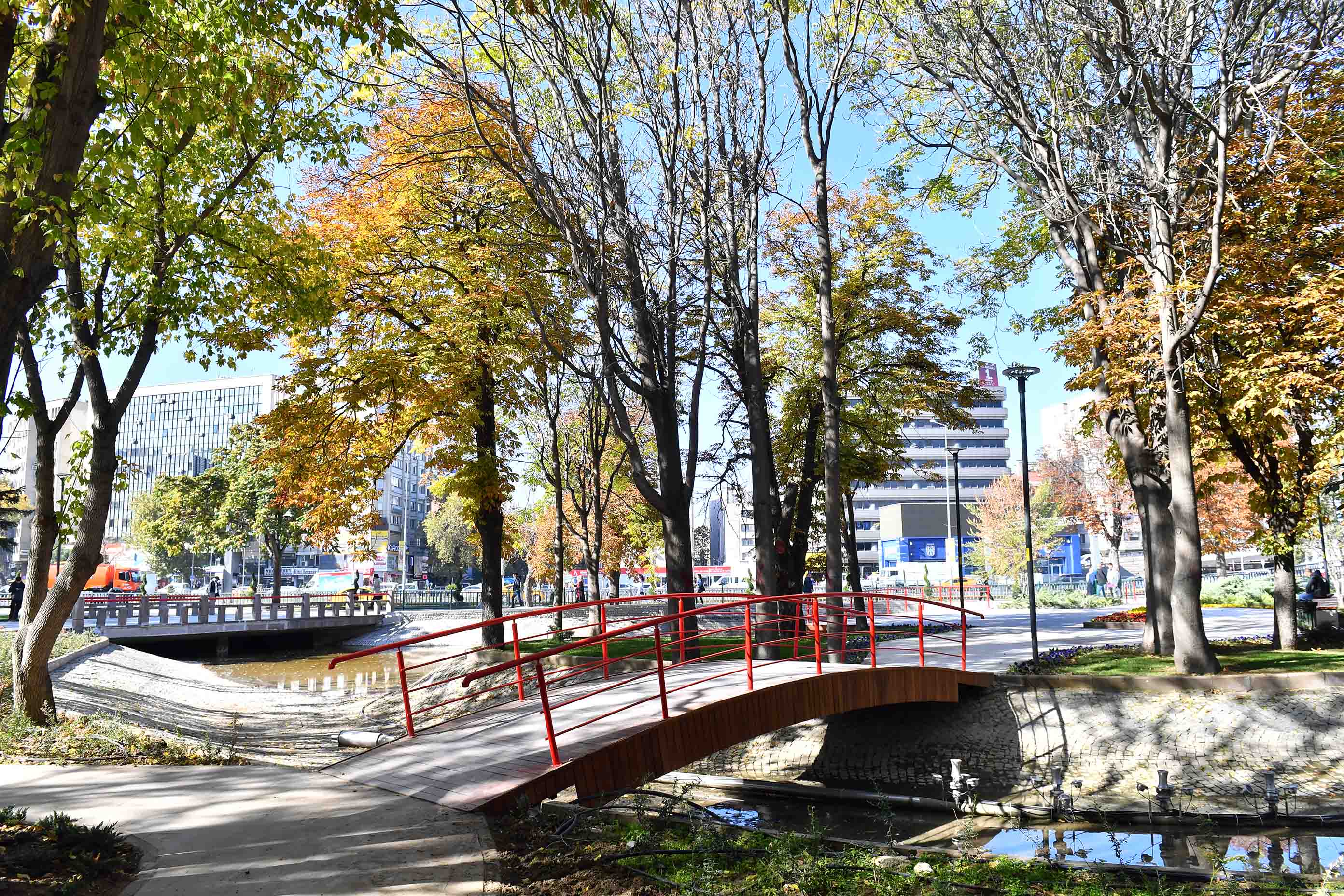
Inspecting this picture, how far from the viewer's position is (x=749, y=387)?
47.9 ft

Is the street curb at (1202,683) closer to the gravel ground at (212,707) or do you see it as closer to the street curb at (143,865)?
the gravel ground at (212,707)

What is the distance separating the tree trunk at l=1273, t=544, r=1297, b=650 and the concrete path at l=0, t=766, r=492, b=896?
15.7 metres

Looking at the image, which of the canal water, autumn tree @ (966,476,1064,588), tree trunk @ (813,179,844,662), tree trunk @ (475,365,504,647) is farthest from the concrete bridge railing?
autumn tree @ (966,476,1064,588)

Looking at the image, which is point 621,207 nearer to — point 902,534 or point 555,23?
point 555,23

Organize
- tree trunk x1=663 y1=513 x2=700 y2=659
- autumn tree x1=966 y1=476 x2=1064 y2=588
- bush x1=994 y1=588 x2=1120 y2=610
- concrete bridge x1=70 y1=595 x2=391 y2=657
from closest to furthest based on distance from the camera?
tree trunk x1=663 y1=513 x2=700 y2=659, concrete bridge x1=70 y1=595 x2=391 y2=657, bush x1=994 y1=588 x2=1120 y2=610, autumn tree x1=966 y1=476 x2=1064 y2=588

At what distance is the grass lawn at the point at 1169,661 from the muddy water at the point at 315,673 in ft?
46.3

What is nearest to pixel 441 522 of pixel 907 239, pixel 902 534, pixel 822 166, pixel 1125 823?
pixel 902 534

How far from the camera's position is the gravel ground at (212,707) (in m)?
12.5

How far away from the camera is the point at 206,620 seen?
3234 cm

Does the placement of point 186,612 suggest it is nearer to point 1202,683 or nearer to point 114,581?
point 114,581

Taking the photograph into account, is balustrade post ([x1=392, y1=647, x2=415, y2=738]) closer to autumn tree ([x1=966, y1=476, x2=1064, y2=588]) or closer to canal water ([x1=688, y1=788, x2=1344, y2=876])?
canal water ([x1=688, y1=788, x2=1344, y2=876])

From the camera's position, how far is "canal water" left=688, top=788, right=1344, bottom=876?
8180mm

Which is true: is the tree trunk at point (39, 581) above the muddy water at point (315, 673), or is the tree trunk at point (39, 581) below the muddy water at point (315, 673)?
above

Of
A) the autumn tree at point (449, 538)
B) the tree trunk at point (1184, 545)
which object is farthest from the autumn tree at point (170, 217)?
the autumn tree at point (449, 538)
